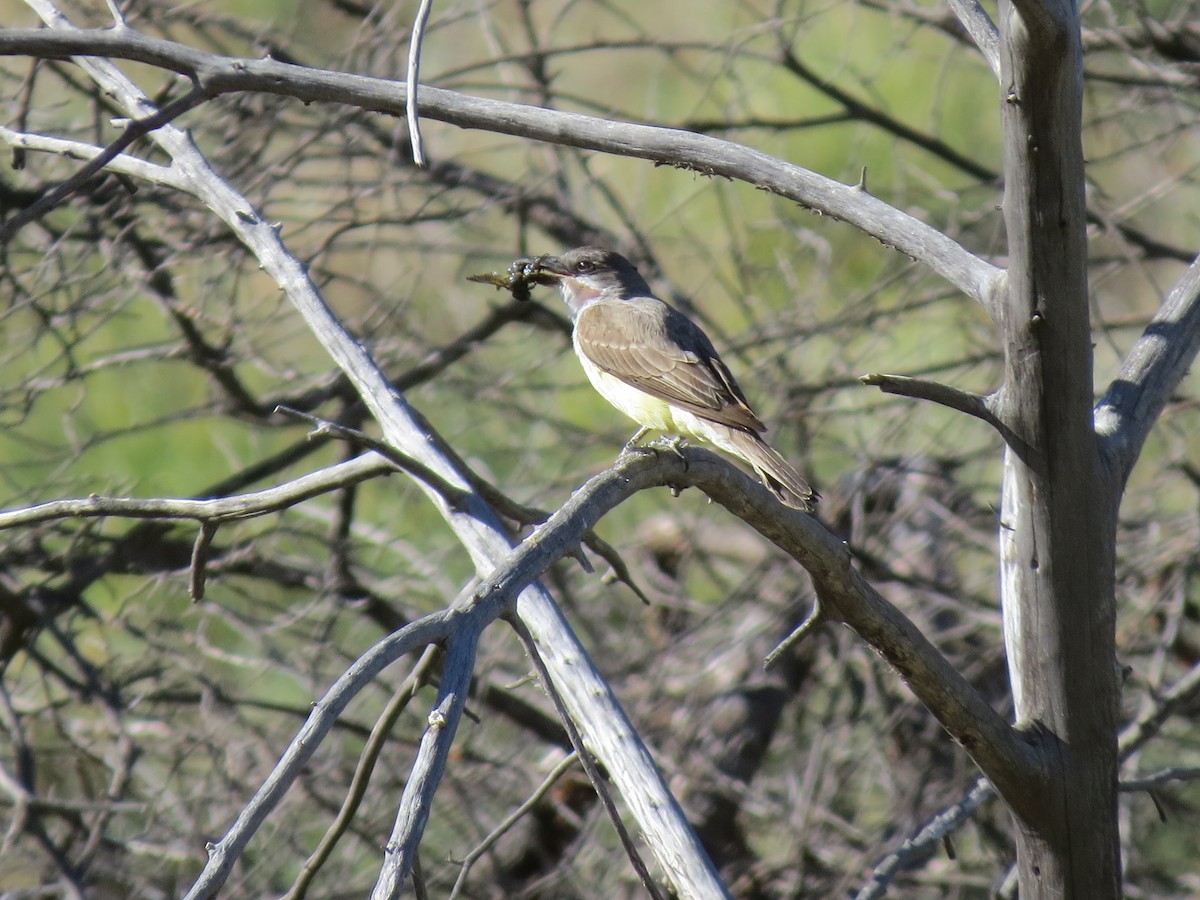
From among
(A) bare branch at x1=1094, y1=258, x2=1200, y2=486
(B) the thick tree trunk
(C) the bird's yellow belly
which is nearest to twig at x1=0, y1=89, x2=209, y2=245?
(B) the thick tree trunk

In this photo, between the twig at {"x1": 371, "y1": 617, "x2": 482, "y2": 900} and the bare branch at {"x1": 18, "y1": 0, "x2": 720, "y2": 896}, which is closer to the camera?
the twig at {"x1": 371, "y1": 617, "x2": 482, "y2": 900}

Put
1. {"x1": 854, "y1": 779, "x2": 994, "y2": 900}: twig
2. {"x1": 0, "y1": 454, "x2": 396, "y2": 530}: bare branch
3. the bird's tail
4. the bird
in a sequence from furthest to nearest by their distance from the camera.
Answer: the bird → the bird's tail → {"x1": 854, "y1": 779, "x2": 994, "y2": 900}: twig → {"x1": 0, "y1": 454, "x2": 396, "y2": 530}: bare branch

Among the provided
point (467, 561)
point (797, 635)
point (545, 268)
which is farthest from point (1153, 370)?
point (467, 561)

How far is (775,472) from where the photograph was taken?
384 cm

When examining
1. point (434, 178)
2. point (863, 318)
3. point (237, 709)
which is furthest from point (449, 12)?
point (237, 709)

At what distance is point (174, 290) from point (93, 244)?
2.05ft

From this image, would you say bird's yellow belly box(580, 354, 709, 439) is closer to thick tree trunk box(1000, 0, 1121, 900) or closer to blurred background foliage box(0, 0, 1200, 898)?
blurred background foliage box(0, 0, 1200, 898)

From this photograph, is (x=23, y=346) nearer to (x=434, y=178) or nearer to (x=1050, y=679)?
(x=434, y=178)

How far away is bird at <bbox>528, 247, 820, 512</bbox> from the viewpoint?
4453mm

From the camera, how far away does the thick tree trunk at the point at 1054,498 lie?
231 centimetres

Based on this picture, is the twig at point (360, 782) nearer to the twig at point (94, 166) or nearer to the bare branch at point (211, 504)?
the bare branch at point (211, 504)

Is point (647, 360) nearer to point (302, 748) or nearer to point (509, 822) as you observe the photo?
point (509, 822)

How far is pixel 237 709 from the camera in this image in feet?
18.9

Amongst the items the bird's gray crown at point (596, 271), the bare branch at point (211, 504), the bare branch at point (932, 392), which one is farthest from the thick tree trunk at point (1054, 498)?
the bird's gray crown at point (596, 271)
